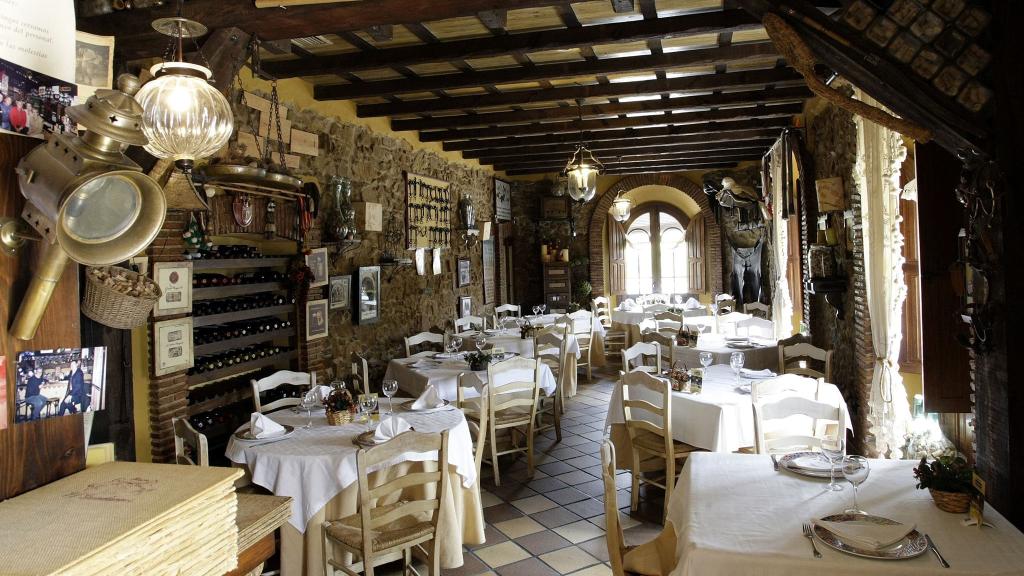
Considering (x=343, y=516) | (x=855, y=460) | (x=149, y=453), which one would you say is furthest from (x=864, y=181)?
(x=149, y=453)

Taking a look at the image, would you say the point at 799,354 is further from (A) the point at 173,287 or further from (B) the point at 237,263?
(A) the point at 173,287

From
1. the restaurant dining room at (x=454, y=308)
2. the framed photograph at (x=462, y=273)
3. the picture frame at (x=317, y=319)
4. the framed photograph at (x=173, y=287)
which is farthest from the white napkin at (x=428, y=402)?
the framed photograph at (x=462, y=273)

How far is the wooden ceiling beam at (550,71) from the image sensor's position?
5148 millimetres

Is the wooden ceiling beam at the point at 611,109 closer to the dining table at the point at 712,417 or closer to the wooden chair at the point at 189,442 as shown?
the dining table at the point at 712,417

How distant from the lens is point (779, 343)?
6078mm

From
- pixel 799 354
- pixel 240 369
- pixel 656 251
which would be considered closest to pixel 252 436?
pixel 240 369

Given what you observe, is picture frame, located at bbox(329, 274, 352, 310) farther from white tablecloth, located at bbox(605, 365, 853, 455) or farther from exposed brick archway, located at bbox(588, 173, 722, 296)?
exposed brick archway, located at bbox(588, 173, 722, 296)

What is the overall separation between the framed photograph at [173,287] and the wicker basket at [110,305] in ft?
2.62

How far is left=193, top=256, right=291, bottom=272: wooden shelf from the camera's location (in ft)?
14.5

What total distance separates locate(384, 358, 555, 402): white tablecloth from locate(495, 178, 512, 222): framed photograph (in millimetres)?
5787

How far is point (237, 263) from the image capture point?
4.80 meters

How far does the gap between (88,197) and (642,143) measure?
801 centimetres

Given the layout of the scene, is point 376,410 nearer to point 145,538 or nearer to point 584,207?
point 145,538

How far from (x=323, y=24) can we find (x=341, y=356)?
3741 mm
